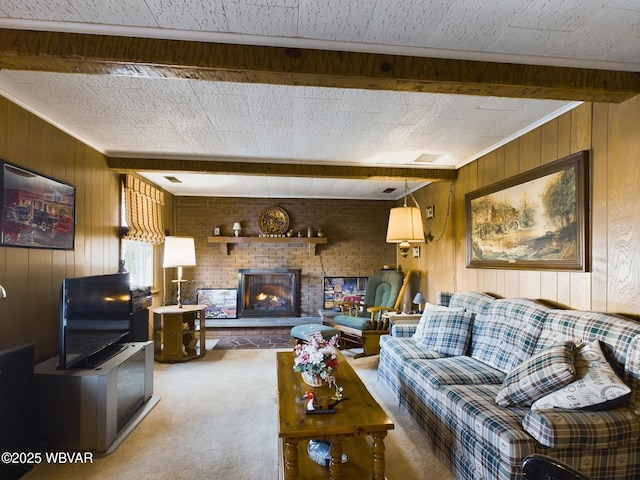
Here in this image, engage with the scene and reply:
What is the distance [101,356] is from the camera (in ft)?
8.79

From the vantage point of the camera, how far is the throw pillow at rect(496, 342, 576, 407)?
1.83 meters

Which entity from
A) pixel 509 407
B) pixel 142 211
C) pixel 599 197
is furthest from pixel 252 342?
pixel 599 197

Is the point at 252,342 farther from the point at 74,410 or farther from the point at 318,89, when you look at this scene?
the point at 318,89

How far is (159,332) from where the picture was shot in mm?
4734

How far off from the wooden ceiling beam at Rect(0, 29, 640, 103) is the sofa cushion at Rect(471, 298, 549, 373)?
1527 millimetres

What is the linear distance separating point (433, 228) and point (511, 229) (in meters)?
1.67

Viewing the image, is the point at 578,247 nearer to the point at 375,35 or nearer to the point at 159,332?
the point at 375,35

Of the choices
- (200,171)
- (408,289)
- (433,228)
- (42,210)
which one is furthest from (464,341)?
(42,210)

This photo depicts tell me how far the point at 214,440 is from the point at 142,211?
Answer: 3078mm

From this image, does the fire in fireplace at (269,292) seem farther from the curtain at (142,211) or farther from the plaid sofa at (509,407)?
the plaid sofa at (509,407)

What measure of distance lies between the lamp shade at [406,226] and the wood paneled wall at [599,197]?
0.92 metres

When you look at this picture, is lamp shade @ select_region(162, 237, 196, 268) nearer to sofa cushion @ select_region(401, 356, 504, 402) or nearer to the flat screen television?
the flat screen television

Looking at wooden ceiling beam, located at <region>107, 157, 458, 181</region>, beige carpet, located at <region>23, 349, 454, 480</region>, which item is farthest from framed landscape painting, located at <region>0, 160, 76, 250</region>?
beige carpet, located at <region>23, 349, 454, 480</region>

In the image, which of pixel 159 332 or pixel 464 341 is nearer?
pixel 464 341
